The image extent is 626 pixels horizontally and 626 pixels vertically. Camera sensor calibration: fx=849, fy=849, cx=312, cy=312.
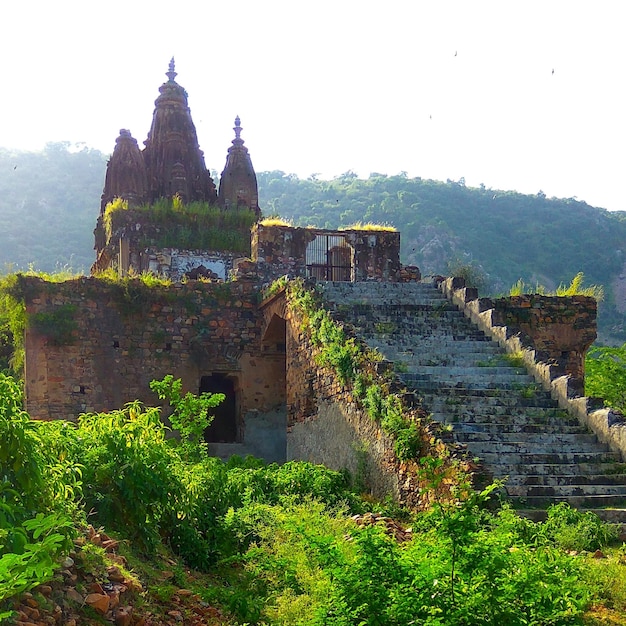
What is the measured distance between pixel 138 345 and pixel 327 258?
6620mm

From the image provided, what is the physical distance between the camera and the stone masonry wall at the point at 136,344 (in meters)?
14.5

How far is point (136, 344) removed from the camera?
598 inches

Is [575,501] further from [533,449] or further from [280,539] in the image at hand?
[280,539]

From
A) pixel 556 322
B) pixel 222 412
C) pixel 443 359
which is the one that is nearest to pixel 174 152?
pixel 222 412

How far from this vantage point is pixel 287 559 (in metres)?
6.52

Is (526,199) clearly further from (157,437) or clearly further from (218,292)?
(157,437)

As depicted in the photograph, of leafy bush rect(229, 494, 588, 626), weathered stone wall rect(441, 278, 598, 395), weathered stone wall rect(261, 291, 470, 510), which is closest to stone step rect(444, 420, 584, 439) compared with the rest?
weathered stone wall rect(261, 291, 470, 510)

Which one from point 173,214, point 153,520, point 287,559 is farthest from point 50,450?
point 173,214

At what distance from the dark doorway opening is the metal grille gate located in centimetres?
373

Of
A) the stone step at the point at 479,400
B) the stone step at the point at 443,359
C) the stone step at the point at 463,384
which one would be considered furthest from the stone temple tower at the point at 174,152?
the stone step at the point at 479,400

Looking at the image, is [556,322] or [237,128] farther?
[237,128]

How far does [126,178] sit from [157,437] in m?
19.9

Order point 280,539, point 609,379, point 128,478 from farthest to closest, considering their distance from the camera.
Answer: point 609,379
point 280,539
point 128,478

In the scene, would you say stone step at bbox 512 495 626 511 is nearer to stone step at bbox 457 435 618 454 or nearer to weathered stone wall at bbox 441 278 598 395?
stone step at bbox 457 435 618 454
